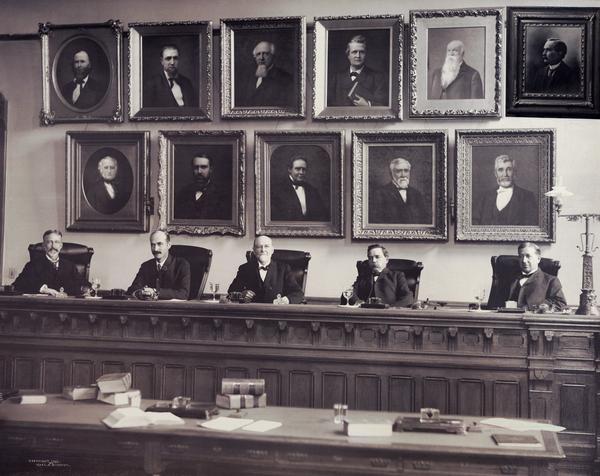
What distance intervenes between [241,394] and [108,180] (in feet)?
14.2

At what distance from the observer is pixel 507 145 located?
669 cm

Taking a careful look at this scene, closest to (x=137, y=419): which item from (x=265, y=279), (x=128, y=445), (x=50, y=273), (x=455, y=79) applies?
(x=128, y=445)

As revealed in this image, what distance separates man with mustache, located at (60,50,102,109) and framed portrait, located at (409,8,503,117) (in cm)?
308

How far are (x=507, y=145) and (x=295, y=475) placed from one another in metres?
4.45

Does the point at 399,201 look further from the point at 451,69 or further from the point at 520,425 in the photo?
the point at 520,425

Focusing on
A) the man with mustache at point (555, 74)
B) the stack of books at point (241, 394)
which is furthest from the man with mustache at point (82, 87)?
the stack of books at point (241, 394)

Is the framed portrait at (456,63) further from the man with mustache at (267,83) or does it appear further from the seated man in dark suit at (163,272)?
the seated man in dark suit at (163,272)

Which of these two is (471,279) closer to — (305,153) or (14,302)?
(305,153)

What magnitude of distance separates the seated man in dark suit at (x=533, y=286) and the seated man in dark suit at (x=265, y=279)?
1.70m

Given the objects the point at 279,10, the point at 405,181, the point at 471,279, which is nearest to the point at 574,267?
the point at 471,279

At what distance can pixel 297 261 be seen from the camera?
6.23 meters

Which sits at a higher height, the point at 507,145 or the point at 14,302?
the point at 507,145

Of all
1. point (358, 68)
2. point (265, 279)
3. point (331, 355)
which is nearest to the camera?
point (331, 355)

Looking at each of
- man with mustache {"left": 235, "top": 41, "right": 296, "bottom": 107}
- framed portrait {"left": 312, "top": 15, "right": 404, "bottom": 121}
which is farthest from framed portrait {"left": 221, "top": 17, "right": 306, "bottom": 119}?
framed portrait {"left": 312, "top": 15, "right": 404, "bottom": 121}
